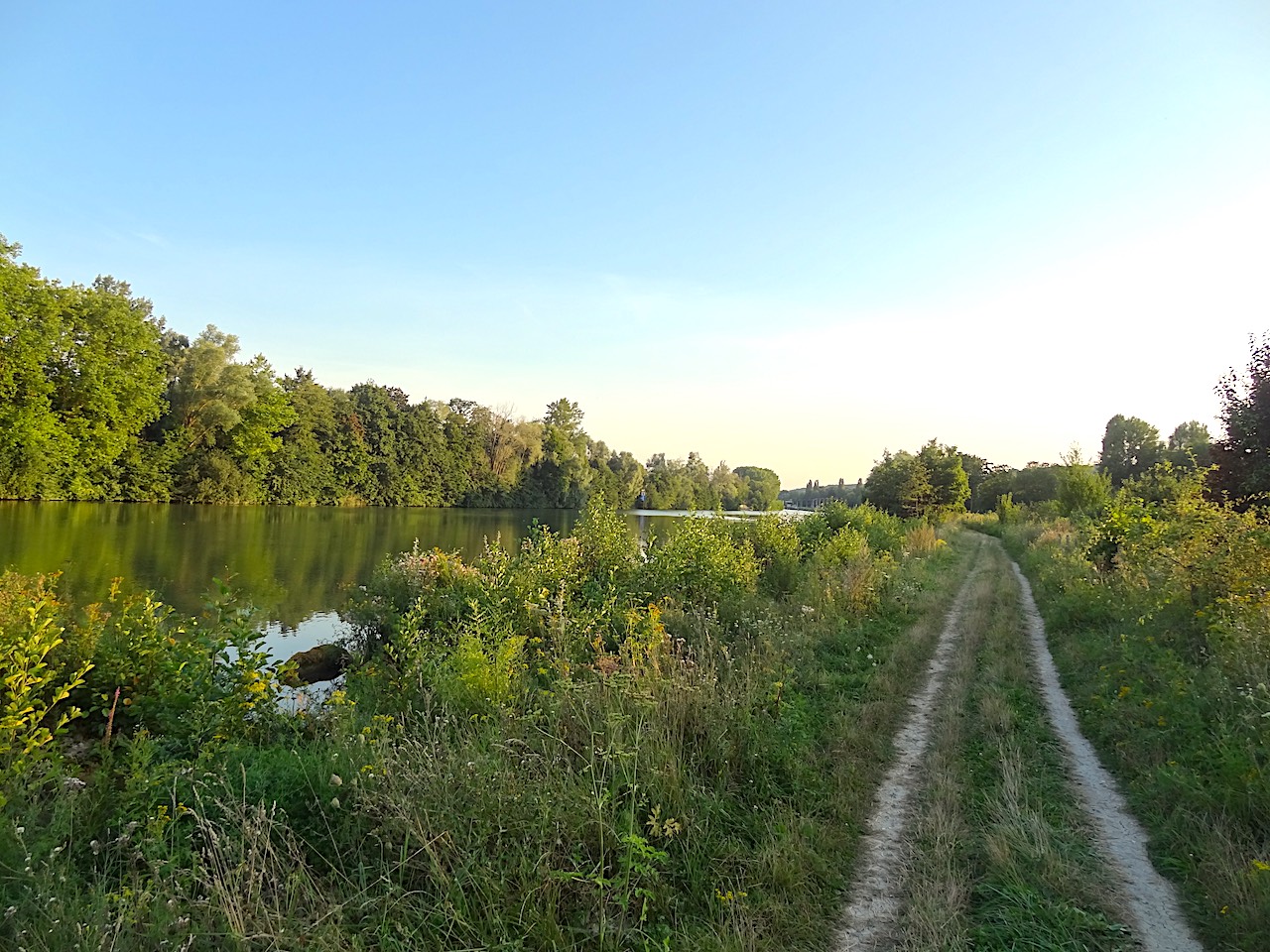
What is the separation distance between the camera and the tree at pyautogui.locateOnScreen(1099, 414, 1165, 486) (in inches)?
2657

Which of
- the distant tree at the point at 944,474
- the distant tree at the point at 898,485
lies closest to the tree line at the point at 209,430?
the distant tree at the point at 898,485

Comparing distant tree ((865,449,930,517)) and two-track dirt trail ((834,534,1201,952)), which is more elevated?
distant tree ((865,449,930,517))

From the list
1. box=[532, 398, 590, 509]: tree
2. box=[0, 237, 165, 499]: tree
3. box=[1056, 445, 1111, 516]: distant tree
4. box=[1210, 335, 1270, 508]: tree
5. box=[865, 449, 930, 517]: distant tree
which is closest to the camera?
box=[1210, 335, 1270, 508]: tree

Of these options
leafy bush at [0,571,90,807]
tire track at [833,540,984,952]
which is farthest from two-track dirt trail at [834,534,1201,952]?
leafy bush at [0,571,90,807]

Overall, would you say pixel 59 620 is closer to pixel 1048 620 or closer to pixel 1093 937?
pixel 1093 937

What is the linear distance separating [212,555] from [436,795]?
24737 millimetres

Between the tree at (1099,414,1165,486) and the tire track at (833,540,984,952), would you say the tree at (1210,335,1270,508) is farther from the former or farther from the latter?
the tree at (1099,414,1165,486)

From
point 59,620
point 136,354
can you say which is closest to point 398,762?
point 59,620

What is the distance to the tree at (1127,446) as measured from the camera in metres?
67.5

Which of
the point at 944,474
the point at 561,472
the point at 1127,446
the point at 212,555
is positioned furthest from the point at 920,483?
the point at 561,472

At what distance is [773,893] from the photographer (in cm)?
408

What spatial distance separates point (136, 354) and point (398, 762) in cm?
6339

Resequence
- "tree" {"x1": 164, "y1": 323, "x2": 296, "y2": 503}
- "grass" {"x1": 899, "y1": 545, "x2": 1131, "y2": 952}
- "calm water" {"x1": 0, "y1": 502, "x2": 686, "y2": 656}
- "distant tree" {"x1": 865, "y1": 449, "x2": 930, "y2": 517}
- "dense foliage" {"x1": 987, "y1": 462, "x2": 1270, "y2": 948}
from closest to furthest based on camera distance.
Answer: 1. "grass" {"x1": 899, "y1": 545, "x2": 1131, "y2": 952}
2. "dense foliage" {"x1": 987, "y1": 462, "x2": 1270, "y2": 948}
3. "calm water" {"x1": 0, "y1": 502, "x2": 686, "y2": 656}
4. "distant tree" {"x1": 865, "y1": 449, "x2": 930, "y2": 517}
5. "tree" {"x1": 164, "y1": 323, "x2": 296, "y2": 503}

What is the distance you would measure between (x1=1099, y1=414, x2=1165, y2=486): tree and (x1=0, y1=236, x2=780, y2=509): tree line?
41549 millimetres
